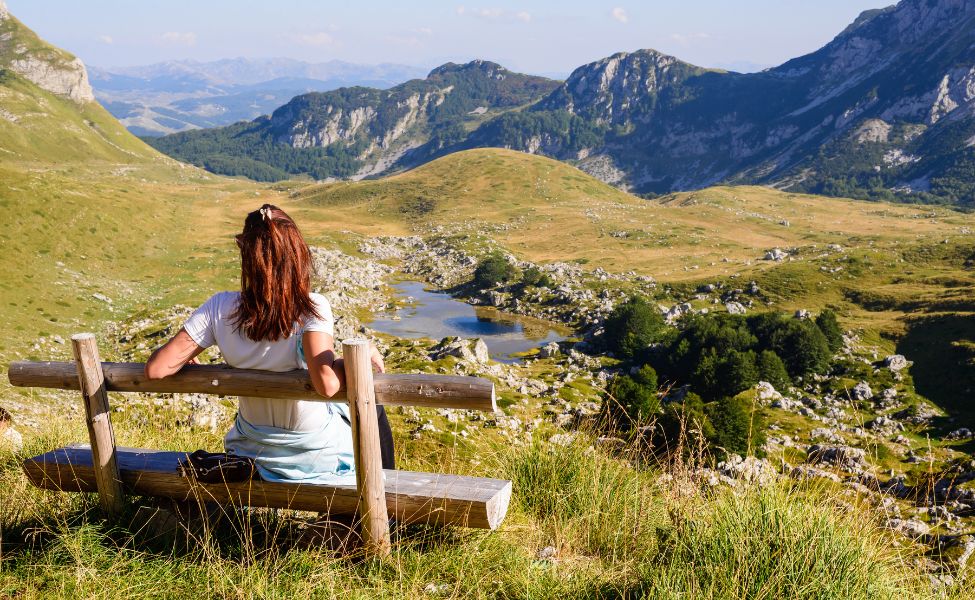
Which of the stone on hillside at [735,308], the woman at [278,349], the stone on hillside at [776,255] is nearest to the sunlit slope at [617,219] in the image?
the stone on hillside at [776,255]

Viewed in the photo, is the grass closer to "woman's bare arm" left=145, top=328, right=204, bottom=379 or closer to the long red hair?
"woman's bare arm" left=145, top=328, right=204, bottom=379

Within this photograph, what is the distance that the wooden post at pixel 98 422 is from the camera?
5910mm

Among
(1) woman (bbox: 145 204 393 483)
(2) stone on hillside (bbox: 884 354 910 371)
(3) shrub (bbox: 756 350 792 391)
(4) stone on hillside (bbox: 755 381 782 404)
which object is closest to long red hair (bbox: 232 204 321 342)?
(1) woman (bbox: 145 204 393 483)

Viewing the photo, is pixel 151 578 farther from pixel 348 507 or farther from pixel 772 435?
pixel 772 435

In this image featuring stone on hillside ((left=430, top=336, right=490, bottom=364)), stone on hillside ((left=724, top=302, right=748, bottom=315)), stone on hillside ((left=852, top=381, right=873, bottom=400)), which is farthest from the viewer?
stone on hillside ((left=724, top=302, right=748, bottom=315))

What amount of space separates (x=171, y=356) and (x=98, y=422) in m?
1.42

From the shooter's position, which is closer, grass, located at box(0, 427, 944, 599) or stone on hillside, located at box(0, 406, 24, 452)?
grass, located at box(0, 427, 944, 599)

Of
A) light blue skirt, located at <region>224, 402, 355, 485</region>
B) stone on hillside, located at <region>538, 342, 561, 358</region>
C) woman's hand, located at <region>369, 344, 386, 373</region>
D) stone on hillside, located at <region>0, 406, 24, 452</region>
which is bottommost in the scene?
stone on hillside, located at <region>538, 342, 561, 358</region>

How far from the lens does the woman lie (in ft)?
16.9

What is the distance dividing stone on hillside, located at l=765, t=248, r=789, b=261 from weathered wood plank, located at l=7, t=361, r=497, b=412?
113439 mm

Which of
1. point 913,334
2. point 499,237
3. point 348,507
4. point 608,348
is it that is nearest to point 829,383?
point 913,334

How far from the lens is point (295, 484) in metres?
5.70

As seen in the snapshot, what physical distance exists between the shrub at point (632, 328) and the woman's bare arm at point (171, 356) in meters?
62.9

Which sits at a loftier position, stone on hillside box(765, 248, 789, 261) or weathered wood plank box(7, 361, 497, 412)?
weathered wood plank box(7, 361, 497, 412)
